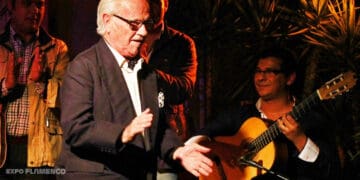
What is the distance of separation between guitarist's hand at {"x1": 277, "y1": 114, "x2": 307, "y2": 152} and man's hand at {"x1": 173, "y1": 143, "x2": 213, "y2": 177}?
51.1 inches

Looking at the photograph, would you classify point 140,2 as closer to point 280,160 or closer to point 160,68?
point 160,68

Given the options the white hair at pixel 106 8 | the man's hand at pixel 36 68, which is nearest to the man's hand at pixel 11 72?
the man's hand at pixel 36 68

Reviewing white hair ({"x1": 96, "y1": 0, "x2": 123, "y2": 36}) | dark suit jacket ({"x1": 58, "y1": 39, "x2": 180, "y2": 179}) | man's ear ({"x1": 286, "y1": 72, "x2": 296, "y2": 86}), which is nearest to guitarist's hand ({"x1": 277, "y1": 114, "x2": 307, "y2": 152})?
man's ear ({"x1": 286, "y1": 72, "x2": 296, "y2": 86})

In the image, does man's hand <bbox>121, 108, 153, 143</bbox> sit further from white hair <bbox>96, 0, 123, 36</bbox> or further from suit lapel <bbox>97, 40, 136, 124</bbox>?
white hair <bbox>96, 0, 123, 36</bbox>

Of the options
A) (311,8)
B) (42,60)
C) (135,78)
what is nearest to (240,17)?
(311,8)

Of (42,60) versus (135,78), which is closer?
(135,78)

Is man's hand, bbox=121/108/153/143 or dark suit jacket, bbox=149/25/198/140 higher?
dark suit jacket, bbox=149/25/198/140

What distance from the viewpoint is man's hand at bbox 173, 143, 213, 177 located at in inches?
111

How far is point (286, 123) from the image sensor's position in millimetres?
4141

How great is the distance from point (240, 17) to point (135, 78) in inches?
80.3

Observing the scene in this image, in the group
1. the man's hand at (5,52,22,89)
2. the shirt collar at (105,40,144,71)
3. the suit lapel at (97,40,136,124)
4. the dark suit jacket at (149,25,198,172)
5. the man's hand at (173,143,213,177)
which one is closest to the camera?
the man's hand at (173,143,213,177)

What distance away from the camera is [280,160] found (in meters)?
4.22

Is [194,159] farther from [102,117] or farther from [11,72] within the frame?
[11,72]

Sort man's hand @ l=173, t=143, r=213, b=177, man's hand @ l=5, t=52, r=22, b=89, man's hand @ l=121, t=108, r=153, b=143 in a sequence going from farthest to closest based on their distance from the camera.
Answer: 1. man's hand @ l=5, t=52, r=22, b=89
2. man's hand @ l=173, t=143, r=213, b=177
3. man's hand @ l=121, t=108, r=153, b=143
